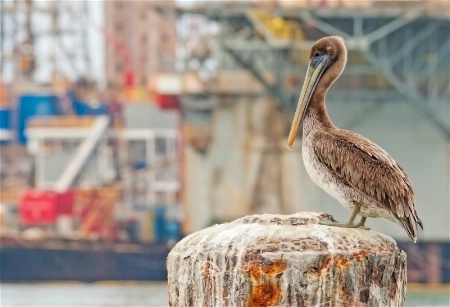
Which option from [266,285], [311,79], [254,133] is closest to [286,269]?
[266,285]

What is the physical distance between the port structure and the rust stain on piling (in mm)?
39792

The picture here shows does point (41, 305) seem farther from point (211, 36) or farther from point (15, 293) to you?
point (211, 36)

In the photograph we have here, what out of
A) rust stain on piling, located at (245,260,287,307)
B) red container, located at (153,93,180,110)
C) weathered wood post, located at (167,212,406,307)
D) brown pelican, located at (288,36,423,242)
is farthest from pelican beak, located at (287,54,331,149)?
red container, located at (153,93,180,110)

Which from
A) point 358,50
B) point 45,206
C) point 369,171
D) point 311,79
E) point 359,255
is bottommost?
point 45,206

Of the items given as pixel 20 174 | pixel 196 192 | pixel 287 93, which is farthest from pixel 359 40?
pixel 20 174

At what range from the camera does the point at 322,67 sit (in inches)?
312

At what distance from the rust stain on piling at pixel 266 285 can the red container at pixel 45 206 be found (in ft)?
181

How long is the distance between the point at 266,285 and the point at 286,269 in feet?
0.38

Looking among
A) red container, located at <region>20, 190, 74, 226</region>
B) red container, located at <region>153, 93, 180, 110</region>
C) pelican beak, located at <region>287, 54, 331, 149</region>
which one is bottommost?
red container, located at <region>20, 190, 74, 226</region>

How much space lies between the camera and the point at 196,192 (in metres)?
53.1

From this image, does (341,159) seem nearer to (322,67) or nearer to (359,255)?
(322,67)

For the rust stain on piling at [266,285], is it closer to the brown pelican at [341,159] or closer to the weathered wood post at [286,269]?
the weathered wood post at [286,269]

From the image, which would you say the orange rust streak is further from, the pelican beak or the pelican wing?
the pelican beak

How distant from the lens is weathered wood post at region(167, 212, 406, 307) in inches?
256
